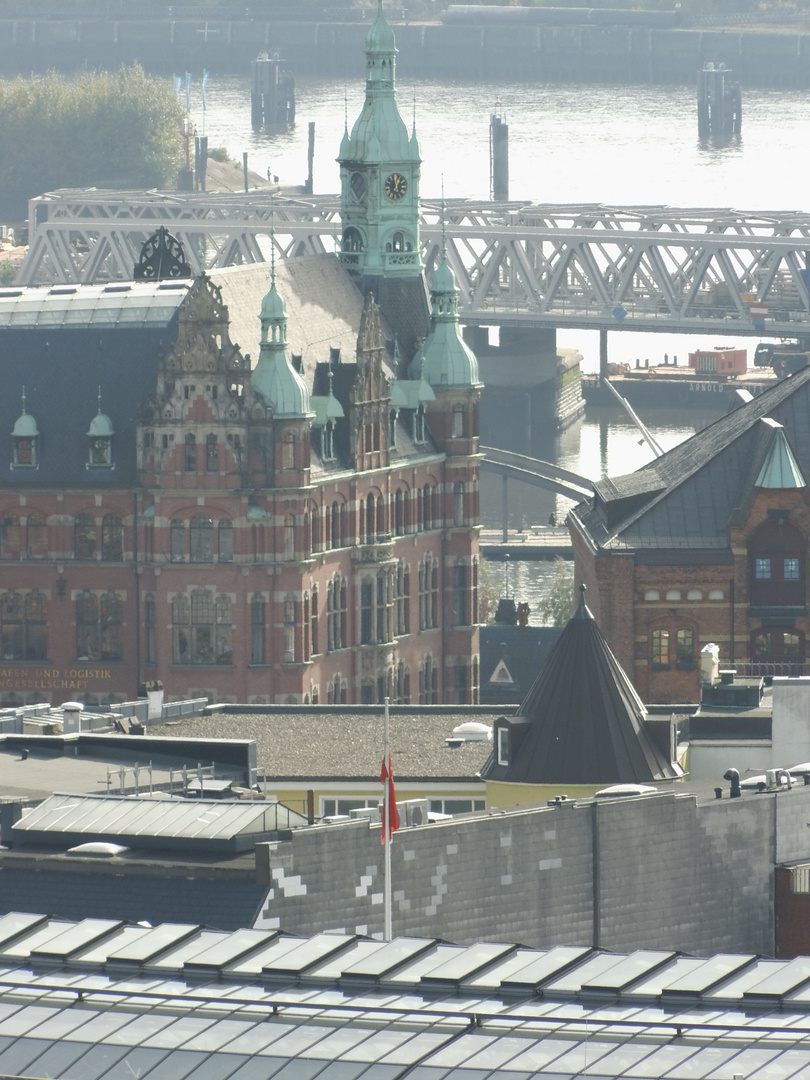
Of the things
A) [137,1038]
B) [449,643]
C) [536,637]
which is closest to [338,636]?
[449,643]

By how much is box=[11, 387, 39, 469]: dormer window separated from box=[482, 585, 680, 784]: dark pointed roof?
5642 centimetres

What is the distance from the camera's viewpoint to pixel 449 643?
16950cm

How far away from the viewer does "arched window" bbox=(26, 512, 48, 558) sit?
162125mm

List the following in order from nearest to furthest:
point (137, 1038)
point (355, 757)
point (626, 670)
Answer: point (137, 1038), point (355, 757), point (626, 670)

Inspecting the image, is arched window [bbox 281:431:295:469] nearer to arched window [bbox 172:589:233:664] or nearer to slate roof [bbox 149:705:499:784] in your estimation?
arched window [bbox 172:589:233:664]

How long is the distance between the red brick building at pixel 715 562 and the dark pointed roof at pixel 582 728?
43241 mm

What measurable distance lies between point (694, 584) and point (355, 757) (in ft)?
117

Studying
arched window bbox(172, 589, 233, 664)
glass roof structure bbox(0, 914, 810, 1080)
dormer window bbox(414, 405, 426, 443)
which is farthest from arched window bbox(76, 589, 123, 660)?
glass roof structure bbox(0, 914, 810, 1080)

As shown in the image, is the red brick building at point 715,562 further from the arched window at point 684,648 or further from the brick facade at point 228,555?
the brick facade at point 228,555

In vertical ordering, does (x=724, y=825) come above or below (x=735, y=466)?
below

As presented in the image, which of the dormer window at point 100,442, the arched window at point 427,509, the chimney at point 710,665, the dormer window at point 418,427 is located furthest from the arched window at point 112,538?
the chimney at point 710,665

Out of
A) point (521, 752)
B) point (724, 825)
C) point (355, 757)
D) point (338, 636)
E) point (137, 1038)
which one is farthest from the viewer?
point (338, 636)

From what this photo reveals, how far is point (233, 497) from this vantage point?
157750 mm

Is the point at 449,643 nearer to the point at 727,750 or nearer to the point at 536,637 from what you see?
the point at 536,637
